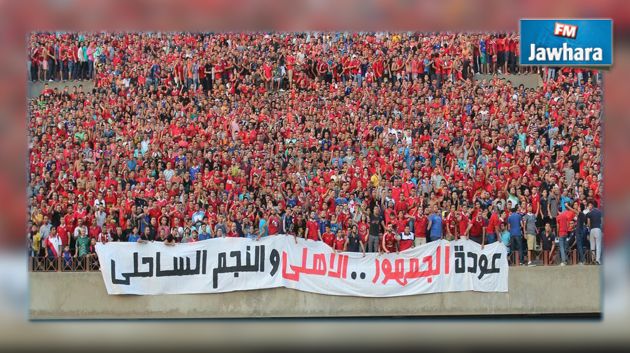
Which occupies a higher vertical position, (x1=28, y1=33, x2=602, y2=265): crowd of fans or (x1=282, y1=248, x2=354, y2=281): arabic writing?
(x1=28, y1=33, x2=602, y2=265): crowd of fans

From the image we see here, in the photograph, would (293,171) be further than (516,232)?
Yes

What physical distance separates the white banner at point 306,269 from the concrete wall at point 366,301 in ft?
0.44

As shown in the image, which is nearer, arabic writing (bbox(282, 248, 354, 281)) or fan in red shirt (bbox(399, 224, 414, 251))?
arabic writing (bbox(282, 248, 354, 281))

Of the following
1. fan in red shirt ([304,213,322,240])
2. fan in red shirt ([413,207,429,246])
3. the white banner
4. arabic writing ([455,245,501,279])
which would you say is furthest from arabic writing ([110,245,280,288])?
arabic writing ([455,245,501,279])

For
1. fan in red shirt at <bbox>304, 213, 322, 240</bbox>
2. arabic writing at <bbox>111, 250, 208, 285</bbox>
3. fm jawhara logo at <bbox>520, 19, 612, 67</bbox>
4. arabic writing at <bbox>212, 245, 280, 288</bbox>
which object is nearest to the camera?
fm jawhara logo at <bbox>520, 19, 612, 67</bbox>

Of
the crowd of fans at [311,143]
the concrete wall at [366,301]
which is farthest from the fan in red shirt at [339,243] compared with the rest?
the concrete wall at [366,301]

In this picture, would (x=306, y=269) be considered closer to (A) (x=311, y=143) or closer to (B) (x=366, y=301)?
(B) (x=366, y=301)

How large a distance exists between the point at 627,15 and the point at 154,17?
16.7ft

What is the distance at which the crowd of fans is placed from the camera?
701 inches

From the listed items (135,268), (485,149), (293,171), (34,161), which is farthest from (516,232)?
(34,161)

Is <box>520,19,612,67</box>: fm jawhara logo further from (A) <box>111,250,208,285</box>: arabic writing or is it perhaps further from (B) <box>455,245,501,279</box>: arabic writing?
(A) <box>111,250,208,285</box>: arabic writing

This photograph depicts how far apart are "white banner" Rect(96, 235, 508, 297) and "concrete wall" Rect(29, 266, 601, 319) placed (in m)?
Result: 0.13

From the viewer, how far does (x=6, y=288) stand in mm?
13469

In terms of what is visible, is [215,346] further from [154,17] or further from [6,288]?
A: [154,17]
